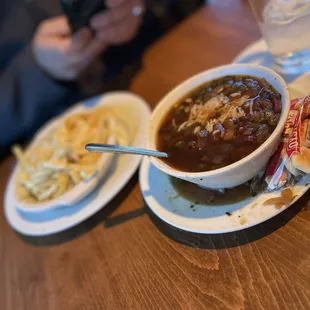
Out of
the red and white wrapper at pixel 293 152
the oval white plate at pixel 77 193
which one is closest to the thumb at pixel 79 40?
the oval white plate at pixel 77 193

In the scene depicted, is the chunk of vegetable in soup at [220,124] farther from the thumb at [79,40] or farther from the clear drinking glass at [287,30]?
the thumb at [79,40]

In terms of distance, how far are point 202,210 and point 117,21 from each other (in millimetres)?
931

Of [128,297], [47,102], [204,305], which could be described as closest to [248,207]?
[204,305]

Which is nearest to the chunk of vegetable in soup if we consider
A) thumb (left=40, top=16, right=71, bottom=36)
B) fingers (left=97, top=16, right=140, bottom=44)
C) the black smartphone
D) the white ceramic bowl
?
the white ceramic bowl

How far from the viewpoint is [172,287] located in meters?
0.81

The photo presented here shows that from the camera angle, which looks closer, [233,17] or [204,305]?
[204,305]

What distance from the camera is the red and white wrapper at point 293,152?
2.40 ft

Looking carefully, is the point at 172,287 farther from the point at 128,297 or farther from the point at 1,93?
the point at 1,93

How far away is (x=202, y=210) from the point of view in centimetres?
85

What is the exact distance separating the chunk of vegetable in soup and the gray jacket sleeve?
2.84 feet

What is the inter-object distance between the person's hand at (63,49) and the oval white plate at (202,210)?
770 millimetres

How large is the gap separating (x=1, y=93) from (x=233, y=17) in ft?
3.14

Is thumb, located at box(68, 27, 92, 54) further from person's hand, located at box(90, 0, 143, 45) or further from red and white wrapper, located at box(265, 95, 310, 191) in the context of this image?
red and white wrapper, located at box(265, 95, 310, 191)

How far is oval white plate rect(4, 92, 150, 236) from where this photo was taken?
42.6 inches
